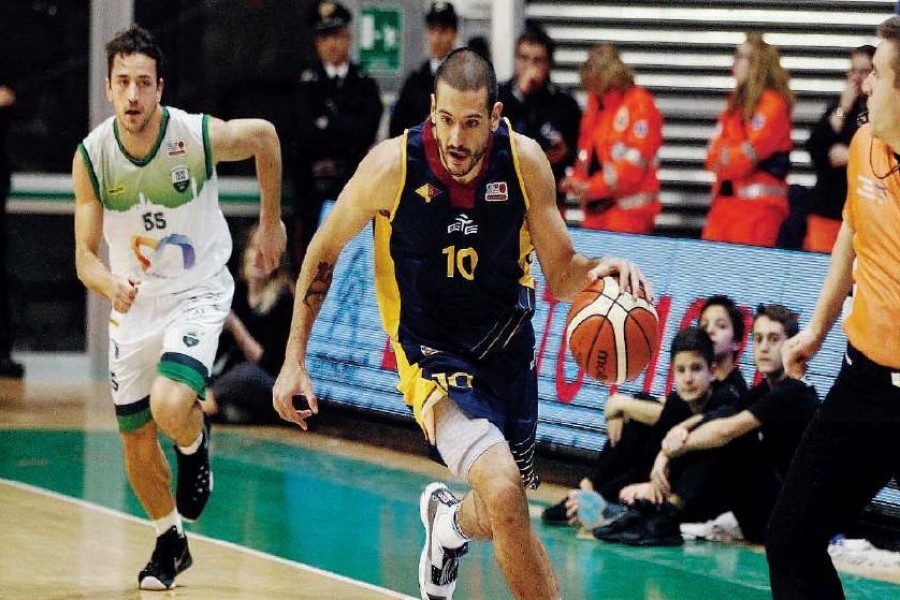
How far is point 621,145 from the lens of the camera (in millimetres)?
11461

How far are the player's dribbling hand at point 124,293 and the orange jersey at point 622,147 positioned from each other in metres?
5.10

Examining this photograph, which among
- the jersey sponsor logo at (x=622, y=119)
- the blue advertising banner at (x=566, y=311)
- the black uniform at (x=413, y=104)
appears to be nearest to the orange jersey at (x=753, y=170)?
the jersey sponsor logo at (x=622, y=119)

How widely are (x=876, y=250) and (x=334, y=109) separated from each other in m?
7.97

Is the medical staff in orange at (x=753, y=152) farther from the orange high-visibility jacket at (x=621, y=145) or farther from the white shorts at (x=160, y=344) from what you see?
the white shorts at (x=160, y=344)

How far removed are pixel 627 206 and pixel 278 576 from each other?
4.79m

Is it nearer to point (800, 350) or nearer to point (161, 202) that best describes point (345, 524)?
point (161, 202)

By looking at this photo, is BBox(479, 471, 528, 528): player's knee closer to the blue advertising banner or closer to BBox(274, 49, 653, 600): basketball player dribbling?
BBox(274, 49, 653, 600): basketball player dribbling

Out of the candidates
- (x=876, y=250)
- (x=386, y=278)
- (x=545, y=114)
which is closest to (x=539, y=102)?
(x=545, y=114)

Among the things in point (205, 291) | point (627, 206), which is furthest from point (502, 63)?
point (205, 291)

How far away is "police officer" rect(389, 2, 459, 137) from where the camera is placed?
40.9 feet

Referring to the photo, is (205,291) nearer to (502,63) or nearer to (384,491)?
(384,491)

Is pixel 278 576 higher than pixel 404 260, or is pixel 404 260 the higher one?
pixel 404 260

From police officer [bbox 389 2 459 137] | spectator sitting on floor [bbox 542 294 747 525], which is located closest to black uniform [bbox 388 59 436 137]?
police officer [bbox 389 2 459 137]

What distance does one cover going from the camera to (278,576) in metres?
7.72
